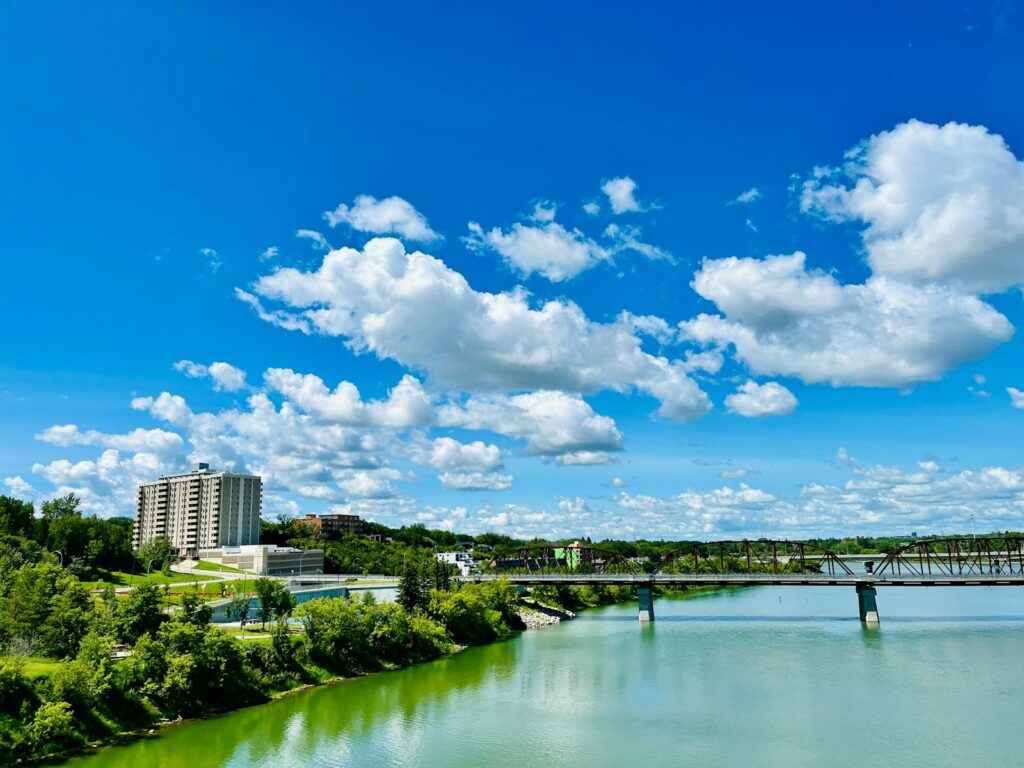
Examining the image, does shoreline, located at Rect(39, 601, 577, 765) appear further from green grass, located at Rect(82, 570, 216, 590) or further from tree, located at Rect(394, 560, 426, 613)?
green grass, located at Rect(82, 570, 216, 590)

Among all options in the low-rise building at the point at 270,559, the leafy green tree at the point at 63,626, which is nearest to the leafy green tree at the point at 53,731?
the leafy green tree at the point at 63,626

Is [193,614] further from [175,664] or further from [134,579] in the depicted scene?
[134,579]

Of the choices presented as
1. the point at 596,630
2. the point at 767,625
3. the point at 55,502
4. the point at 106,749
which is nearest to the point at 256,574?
the point at 55,502

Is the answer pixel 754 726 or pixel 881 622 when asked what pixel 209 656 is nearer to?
pixel 754 726

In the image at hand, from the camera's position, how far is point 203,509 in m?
146

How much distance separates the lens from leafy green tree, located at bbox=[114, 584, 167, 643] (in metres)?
45.1

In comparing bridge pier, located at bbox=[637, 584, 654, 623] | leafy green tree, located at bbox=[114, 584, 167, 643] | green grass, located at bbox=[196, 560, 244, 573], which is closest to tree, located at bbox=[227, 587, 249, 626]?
leafy green tree, located at bbox=[114, 584, 167, 643]

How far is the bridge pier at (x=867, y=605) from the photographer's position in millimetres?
70125

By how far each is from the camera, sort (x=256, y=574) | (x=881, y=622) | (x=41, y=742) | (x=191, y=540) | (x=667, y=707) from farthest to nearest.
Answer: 1. (x=191, y=540)
2. (x=256, y=574)
3. (x=881, y=622)
4. (x=667, y=707)
5. (x=41, y=742)

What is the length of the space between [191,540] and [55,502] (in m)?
31.8

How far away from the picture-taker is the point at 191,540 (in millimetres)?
146625

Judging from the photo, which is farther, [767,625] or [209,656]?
[767,625]

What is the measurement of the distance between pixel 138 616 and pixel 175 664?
8.44 m

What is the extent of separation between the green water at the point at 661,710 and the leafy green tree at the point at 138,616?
33.8ft
